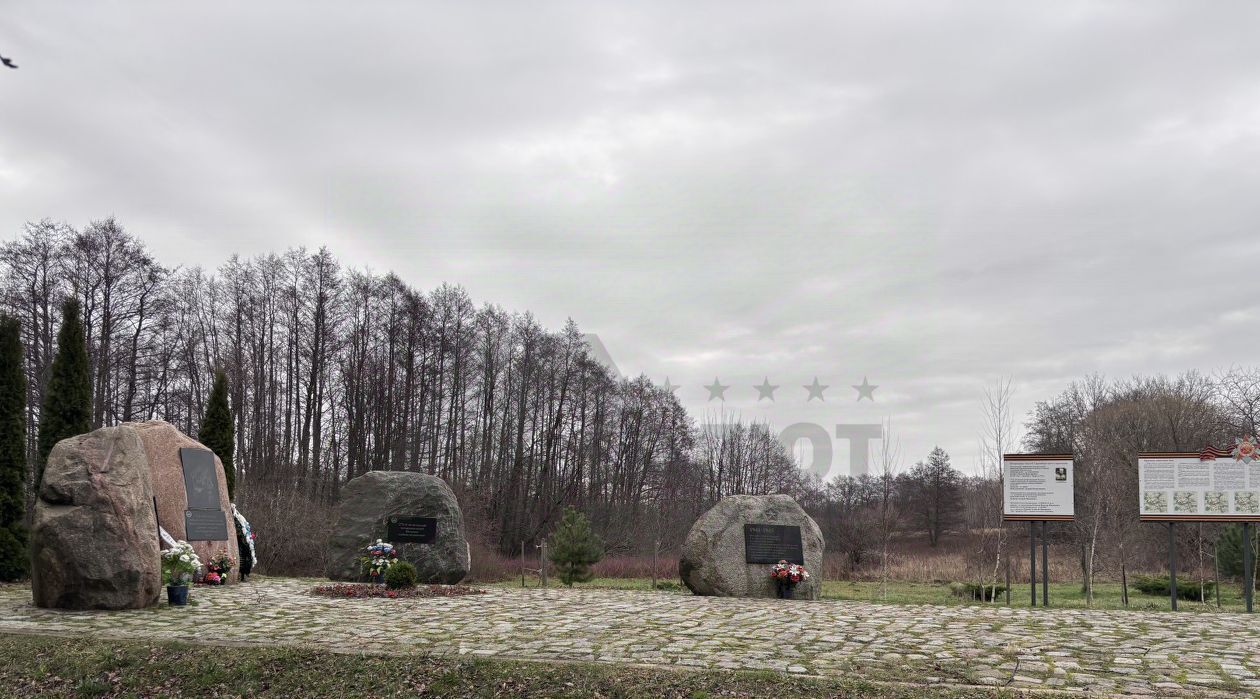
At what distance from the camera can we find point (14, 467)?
17.2 meters

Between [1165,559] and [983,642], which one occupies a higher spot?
[983,642]

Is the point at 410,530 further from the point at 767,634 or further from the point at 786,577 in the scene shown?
the point at 767,634

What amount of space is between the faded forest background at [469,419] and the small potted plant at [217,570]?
23.7ft

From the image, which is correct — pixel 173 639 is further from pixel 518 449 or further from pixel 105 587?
pixel 518 449

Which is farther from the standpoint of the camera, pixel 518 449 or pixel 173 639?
pixel 518 449

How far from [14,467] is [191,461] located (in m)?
4.60

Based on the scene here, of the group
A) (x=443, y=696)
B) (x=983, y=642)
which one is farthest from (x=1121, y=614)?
(x=443, y=696)

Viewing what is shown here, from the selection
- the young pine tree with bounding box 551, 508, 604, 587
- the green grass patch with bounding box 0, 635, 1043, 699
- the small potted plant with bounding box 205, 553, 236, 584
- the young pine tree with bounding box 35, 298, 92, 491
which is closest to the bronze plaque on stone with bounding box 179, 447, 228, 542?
the small potted plant with bounding box 205, 553, 236, 584

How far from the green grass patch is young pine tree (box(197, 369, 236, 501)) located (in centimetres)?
1231

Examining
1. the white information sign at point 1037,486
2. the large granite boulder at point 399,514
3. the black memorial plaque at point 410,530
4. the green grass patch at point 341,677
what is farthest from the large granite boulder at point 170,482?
the white information sign at point 1037,486

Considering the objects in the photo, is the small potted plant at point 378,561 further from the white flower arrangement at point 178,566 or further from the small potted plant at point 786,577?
the small potted plant at point 786,577

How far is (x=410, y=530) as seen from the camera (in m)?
17.1

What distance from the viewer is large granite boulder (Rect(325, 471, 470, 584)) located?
1691cm

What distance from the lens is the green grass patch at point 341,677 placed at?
702 centimetres
